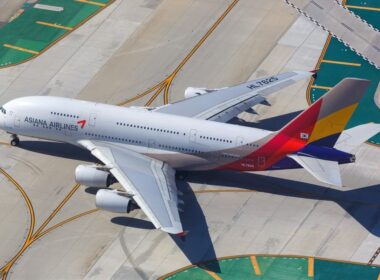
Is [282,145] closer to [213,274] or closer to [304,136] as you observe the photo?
[304,136]

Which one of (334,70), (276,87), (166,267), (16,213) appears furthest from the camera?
(334,70)

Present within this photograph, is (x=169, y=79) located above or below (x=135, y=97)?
above

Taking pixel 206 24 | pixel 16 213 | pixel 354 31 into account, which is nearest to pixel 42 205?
pixel 16 213

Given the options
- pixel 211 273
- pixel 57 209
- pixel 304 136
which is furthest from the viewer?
pixel 57 209

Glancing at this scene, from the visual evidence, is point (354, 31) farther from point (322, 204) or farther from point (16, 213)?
point (16, 213)

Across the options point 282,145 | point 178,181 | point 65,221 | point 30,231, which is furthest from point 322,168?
point 30,231

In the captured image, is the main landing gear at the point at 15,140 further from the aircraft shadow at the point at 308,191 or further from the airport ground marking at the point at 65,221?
the aircraft shadow at the point at 308,191
